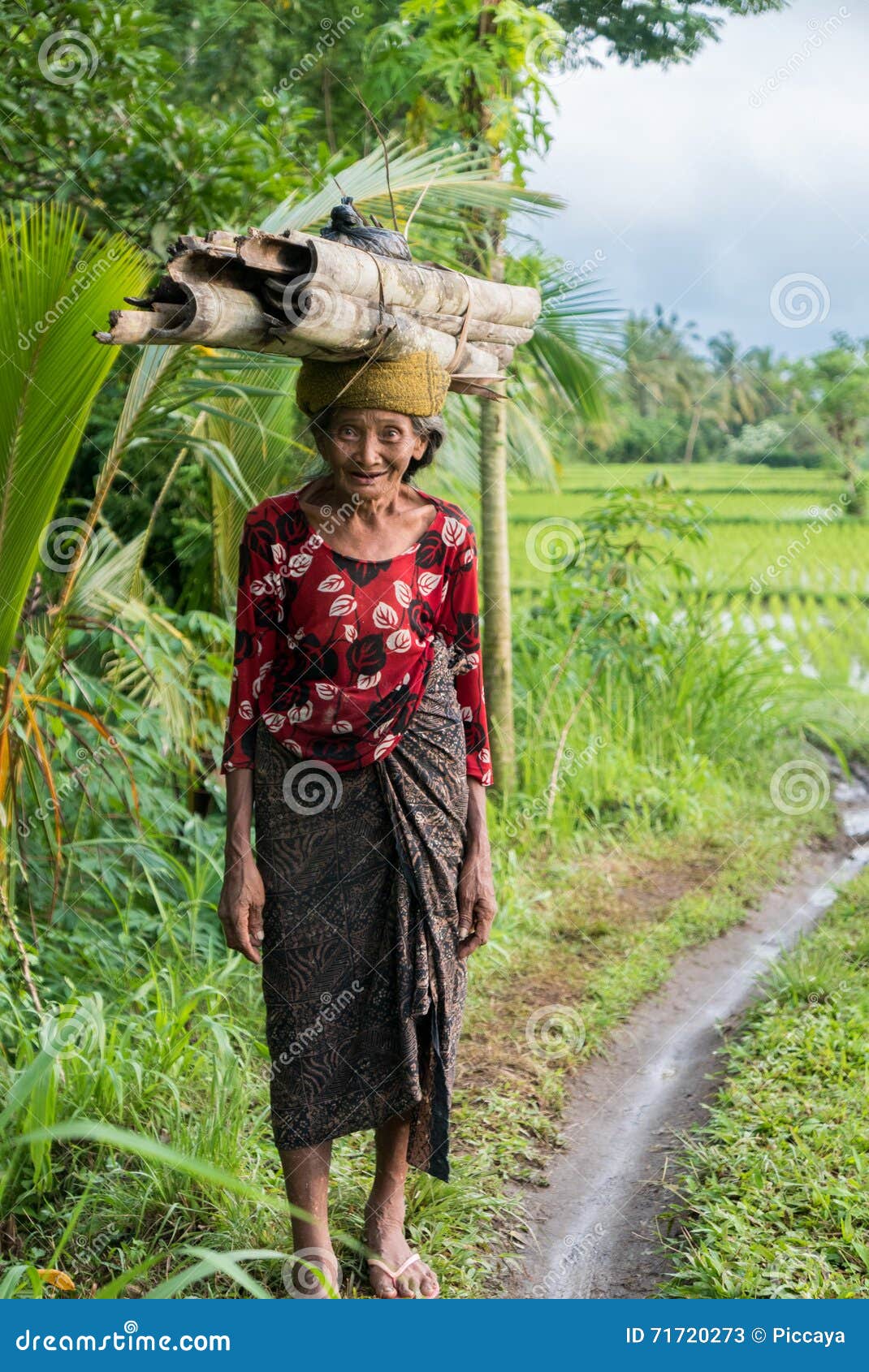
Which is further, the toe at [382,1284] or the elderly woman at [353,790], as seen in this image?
the toe at [382,1284]

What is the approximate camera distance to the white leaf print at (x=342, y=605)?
209 centimetres

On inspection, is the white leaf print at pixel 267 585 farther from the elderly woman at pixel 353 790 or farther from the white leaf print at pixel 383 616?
the white leaf print at pixel 383 616

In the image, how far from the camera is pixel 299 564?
6.93 feet

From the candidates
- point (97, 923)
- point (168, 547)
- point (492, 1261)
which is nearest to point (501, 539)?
point (168, 547)

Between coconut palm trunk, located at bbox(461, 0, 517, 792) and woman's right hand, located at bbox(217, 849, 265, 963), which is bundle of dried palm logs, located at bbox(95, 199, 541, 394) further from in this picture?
coconut palm trunk, located at bbox(461, 0, 517, 792)

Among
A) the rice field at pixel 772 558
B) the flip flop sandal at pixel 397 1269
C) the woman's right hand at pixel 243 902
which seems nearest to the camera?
the woman's right hand at pixel 243 902

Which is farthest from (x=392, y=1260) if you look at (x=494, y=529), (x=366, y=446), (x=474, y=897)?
(x=494, y=529)

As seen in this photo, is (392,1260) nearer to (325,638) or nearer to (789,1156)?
(789,1156)

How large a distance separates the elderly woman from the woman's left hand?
0.03 m

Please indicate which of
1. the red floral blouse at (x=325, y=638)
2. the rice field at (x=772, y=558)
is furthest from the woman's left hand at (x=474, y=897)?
the rice field at (x=772, y=558)

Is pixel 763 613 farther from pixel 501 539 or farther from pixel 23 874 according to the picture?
pixel 23 874

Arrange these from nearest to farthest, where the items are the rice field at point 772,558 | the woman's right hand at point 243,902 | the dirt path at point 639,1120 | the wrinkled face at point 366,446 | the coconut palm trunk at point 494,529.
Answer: the wrinkled face at point 366,446 → the woman's right hand at point 243,902 → the dirt path at point 639,1120 → the coconut palm trunk at point 494,529 → the rice field at point 772,558

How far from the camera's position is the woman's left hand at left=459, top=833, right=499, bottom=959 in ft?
7.69

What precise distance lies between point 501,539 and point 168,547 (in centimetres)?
135
